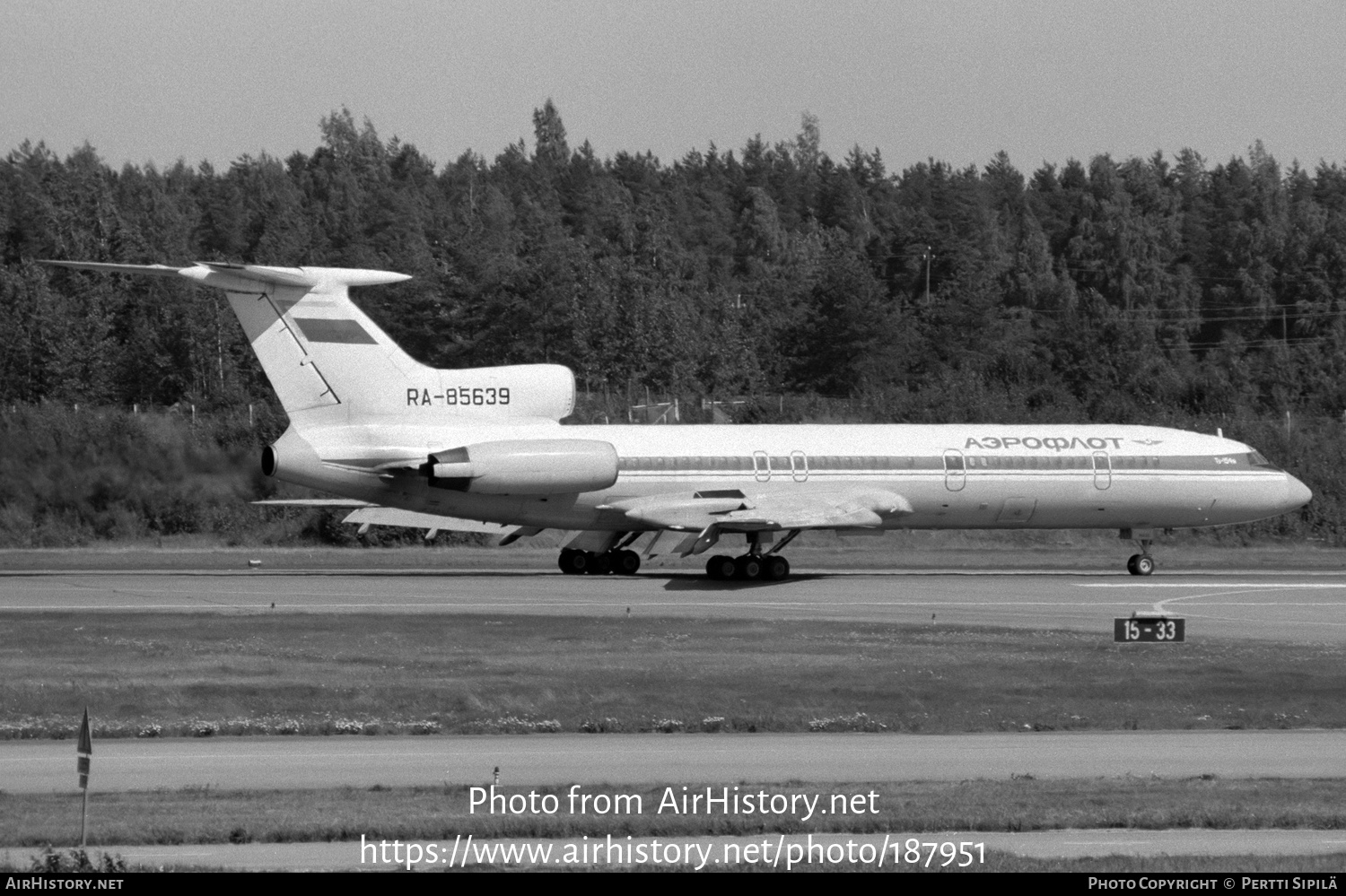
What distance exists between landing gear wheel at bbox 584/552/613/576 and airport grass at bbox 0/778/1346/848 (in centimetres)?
2505

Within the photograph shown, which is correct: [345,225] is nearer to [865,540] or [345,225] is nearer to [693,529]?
[865,540]

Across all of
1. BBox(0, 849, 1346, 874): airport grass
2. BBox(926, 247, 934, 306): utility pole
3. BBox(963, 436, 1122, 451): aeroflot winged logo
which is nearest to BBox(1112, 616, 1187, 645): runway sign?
BBox(0, 849, 1346, 874): airport grass

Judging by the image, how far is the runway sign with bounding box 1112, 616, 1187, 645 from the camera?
25750mm

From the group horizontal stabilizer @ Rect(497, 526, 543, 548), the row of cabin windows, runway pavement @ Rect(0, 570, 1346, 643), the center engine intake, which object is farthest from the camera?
horizontal stabilizer @ Rect(497, 526, 543, 548)

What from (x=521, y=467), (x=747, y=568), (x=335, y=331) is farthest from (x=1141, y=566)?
(x=335, y=331)

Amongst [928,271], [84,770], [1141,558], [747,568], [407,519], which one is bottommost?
[1141,558]

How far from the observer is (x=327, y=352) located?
36.2 m

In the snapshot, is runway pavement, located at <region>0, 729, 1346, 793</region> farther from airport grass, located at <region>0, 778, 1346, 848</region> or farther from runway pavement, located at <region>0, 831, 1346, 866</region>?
runway pavement, located at <region>0, 831, 1346, 866</region>

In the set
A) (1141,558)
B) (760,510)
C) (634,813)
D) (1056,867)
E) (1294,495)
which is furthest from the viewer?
(1294,495)

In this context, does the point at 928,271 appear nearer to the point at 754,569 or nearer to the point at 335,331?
the point at 754,569

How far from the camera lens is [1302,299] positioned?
11431 cm

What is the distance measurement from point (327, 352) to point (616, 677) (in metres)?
15.9

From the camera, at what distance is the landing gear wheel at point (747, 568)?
38.2m

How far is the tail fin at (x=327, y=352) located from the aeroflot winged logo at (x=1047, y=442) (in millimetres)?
12551
